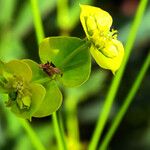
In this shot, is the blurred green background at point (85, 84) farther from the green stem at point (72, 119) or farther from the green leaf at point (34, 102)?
the green leaf at point (34, 102)

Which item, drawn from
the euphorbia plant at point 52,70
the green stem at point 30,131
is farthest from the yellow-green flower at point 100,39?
the green stem at point 30,131

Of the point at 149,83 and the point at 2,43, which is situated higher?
the point at 2,43

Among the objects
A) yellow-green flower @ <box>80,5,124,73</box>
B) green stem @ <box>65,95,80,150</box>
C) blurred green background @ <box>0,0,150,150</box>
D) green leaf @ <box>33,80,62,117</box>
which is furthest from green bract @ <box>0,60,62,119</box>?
green stem @ <box>65,95,80,150</box>

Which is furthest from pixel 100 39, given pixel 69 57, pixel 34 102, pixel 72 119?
pixel 72 119

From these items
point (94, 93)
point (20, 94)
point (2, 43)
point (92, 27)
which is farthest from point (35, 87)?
point (94, 93)

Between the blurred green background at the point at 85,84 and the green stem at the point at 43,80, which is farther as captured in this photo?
the blurred green background at the point at 85,84

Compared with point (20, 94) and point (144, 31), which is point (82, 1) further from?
point (20, 94)
